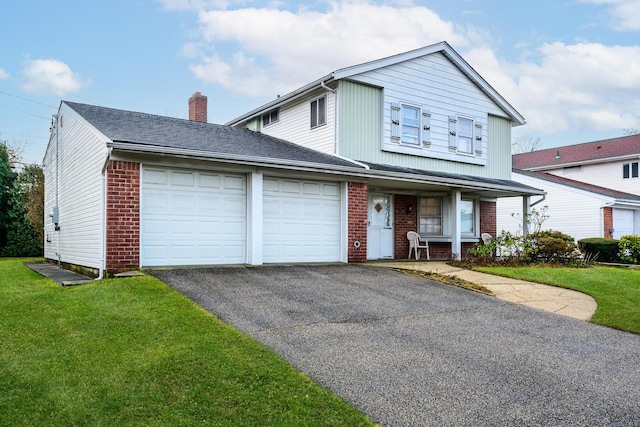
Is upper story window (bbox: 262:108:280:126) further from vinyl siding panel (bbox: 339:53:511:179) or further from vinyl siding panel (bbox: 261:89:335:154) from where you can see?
vinyl siding panel (bbox: 339:53:511:179)

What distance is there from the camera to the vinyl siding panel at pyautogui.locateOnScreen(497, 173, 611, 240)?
21.4 meters

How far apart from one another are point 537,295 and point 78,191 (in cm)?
1073

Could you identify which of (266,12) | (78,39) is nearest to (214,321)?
(266,12)

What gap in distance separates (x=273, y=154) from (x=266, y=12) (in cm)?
762

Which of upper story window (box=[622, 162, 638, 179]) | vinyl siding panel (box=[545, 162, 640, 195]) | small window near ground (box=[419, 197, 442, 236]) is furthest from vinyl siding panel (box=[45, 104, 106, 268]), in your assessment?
upper story window (box=[622, 162, 638, 179])

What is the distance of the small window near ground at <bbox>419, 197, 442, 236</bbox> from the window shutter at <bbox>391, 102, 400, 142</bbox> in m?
2.69

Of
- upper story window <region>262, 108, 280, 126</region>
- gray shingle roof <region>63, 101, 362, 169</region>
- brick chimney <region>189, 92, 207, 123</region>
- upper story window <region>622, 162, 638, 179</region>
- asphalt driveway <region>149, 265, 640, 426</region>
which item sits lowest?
asphalt driveway <region>149, 265, 640, 426</region>

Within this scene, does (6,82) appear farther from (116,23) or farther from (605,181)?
(605,181)

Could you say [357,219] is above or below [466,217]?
below

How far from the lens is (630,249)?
16.1 meters

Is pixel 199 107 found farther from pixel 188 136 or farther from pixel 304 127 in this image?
pixel 188 136

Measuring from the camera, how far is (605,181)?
26734 millimetres

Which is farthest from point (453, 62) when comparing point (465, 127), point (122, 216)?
point (122, 216)

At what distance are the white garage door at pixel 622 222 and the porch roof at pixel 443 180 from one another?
6.97 metres
